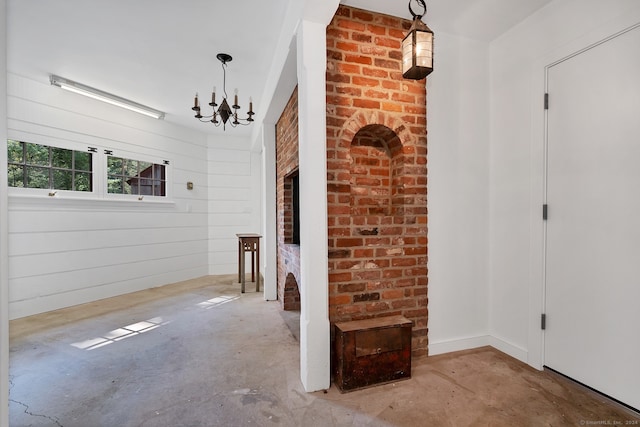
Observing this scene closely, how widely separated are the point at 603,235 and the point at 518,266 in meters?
0.60

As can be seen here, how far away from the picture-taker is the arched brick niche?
2027 mm

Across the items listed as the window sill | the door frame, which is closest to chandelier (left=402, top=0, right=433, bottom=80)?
the door frame

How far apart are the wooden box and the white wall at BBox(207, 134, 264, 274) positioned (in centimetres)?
406

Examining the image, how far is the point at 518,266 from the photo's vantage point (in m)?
2.29

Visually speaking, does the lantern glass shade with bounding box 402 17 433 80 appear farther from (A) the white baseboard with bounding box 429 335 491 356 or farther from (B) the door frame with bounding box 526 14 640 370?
(A) the white baseboard with bounding box 429 335 491 356

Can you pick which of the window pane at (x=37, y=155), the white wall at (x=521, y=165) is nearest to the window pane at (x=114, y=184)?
the window pane at (x=37, y=155)

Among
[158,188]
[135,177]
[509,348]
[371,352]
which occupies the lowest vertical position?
[509,348]

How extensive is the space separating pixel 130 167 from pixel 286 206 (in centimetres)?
281

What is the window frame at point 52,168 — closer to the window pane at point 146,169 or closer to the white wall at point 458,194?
the window pane at point 146,169

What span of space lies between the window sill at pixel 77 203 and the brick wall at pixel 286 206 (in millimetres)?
2323

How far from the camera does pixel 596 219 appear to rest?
6.00 ft

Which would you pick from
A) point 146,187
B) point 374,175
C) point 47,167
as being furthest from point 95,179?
point 374,175

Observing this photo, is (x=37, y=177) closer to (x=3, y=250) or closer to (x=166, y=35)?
(x=166, y=35)

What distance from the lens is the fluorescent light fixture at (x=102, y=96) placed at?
11.3 ft
